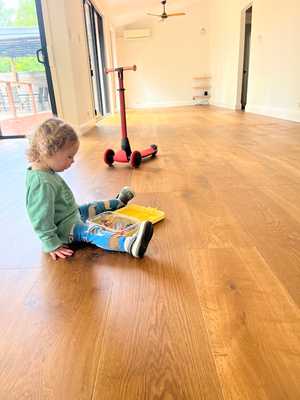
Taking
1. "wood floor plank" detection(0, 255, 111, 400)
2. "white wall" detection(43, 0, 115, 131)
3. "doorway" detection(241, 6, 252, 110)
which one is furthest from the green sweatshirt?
"doorway" detection(241, 6, 252, 110)

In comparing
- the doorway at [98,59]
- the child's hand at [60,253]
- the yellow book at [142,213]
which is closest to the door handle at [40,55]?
the doorway at [98,59]

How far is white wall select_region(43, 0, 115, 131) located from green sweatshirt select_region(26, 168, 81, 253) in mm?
3135

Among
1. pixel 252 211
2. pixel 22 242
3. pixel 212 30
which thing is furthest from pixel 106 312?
pixel 212 30

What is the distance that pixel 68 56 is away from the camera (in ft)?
12.1

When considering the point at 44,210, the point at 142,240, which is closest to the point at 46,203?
the point at 44,210

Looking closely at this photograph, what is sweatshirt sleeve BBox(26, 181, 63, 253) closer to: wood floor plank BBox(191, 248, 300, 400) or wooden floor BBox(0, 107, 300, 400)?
wooden floor BBox(0, 107, 300, 400)

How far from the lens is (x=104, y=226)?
3.61 feet

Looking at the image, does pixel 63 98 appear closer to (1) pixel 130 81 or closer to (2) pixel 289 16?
(2) pixel 289 16

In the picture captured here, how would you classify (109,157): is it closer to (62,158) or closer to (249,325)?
(62,158)

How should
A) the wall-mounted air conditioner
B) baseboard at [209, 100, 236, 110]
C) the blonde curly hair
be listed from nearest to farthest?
the blonde curly hair < baseboard at [209, 100, 236, 110] < the wall-mounted air conditioner

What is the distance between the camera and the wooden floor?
55cm

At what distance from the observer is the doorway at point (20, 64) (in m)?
3.58

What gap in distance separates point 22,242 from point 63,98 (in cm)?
316

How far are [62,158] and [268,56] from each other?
5.33m
